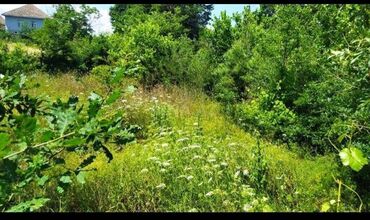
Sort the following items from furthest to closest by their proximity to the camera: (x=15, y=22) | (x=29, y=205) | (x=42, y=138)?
(x=15, y=22) < (x=29, y=205) < (x=42, y=138)

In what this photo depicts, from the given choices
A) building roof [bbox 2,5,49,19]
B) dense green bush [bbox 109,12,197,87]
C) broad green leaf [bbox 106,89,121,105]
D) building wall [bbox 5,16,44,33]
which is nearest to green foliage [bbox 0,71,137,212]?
broad green leaf [bbox 106,89,121,105]

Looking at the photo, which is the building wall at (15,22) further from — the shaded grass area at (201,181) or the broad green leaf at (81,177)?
the broad green leaf at (81,177)

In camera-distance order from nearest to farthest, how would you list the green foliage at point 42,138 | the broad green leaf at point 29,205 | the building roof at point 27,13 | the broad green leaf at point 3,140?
the broad green leaf at point 3,140, the green foliage at point 42,138, the broad green leaf at point 29,205, the building roof at point 27,13

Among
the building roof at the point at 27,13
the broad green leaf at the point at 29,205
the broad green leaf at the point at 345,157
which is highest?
the building roof at the point at 27,13

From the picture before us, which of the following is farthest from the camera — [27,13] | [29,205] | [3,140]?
[27,13]

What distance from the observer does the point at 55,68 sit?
13.3 metres

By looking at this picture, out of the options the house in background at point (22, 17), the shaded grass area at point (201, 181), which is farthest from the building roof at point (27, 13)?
the shaded grass area at point (201, 181)

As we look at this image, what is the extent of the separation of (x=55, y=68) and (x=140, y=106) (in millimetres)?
5935

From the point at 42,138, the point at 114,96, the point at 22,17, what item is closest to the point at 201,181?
the point at 114,96

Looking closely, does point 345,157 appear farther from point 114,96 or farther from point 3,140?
point 114,96

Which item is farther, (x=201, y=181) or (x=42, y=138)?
(x=201, y=181)
